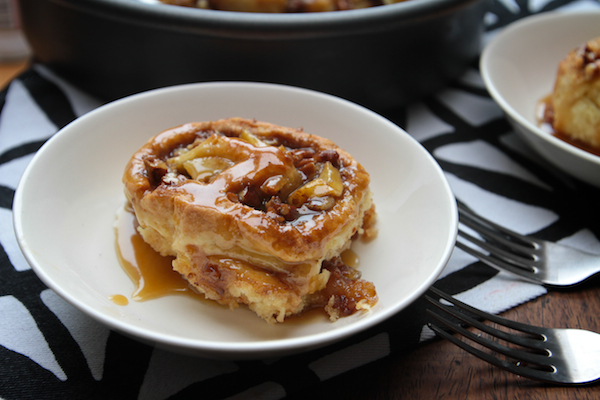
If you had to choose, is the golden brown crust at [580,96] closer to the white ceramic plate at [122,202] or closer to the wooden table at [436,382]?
→ the white ceramic plate at [122,202]

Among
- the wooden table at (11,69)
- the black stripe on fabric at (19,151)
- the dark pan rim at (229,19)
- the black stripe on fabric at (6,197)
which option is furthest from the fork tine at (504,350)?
the wooden table at (11,69)

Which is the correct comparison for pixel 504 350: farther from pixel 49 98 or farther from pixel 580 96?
pixel 49 98

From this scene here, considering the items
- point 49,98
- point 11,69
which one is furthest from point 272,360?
point 11,69

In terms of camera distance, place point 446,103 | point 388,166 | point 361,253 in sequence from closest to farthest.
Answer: point 361,253 < point 388,166 < point 446,103

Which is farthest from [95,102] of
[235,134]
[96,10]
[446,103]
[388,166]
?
[446,103]

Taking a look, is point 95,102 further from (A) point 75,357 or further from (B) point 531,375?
(B) point 531,375

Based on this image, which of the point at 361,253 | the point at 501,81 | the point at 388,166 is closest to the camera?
the point at 361,253

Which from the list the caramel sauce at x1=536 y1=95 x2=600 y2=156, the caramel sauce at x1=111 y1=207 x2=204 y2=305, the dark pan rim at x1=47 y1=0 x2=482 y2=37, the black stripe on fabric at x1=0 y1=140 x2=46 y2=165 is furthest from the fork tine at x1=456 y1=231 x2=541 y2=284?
the black stripe on fabric at x1=0 y1=140 x2=46 y2=165
